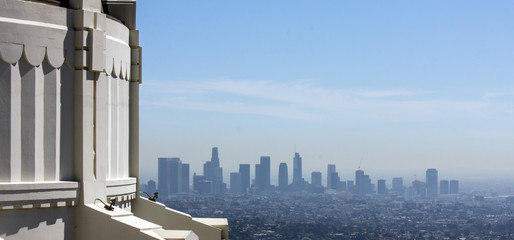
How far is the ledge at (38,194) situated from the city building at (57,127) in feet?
0.05

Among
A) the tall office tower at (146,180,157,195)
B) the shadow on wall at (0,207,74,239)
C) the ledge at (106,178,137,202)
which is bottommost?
the tall office tower at (146,180,157,195)

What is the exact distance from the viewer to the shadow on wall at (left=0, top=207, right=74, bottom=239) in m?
11.7

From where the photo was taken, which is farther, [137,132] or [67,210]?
[137,132]

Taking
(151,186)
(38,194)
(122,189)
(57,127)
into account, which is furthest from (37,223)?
(151,186)

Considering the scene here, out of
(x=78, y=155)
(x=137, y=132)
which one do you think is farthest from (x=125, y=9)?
(x=78, y=155)

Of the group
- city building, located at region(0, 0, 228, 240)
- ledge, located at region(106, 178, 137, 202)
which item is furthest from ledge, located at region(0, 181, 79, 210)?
ledge, located at region(106, 178, 137, 202)

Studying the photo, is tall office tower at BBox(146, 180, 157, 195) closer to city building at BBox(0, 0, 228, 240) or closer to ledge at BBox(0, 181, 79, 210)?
city building at BBox(0, 0, 228, 240)

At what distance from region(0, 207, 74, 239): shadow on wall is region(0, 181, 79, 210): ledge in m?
0.10

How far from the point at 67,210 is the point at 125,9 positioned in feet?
15.8

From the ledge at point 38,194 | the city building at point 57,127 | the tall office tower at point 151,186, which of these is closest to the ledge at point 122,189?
the city building at point 57,127

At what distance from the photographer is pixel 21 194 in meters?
11.8

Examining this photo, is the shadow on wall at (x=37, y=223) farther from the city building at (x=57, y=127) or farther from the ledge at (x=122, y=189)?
the ledge at (x=122, y=189)

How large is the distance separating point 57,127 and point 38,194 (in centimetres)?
113

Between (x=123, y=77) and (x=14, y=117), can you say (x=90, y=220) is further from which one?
(x=123, y=77)
